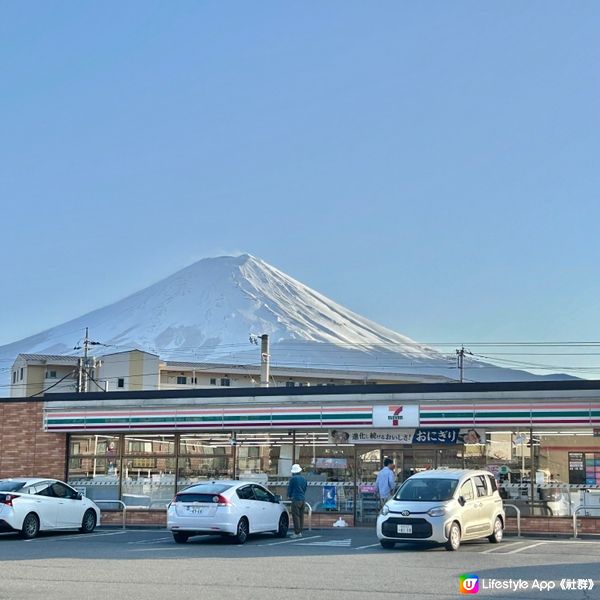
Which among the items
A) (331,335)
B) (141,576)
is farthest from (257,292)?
(141,576)

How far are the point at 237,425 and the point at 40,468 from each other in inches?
250

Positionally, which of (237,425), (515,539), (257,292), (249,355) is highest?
(257,292)

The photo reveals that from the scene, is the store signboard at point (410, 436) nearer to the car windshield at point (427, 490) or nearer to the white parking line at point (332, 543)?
the white parking line at point (332, 543)

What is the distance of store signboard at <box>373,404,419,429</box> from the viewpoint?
26359mm

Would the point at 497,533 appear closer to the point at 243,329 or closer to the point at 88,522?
the point at 88,522

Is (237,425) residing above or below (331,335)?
below

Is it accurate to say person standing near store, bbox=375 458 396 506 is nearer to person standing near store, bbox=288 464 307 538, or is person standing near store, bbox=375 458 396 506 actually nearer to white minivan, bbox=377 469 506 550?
person standing near store, bbox=288 464 307 538

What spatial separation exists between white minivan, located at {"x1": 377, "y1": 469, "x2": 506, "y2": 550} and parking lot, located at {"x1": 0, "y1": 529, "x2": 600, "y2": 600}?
0.33 metres

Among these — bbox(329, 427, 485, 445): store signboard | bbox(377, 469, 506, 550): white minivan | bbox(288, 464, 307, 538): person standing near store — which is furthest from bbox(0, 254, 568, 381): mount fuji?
bbox(377, 469, 506, 550): white minivan

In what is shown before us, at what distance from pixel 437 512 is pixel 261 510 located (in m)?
4.50

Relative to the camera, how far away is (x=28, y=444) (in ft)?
99.1

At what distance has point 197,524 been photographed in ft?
66.0

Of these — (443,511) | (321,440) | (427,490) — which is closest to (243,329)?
(321,440)

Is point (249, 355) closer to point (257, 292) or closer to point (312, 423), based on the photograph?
point (257, 292)
